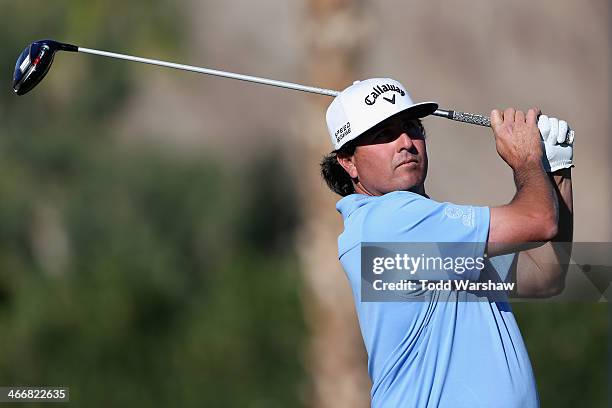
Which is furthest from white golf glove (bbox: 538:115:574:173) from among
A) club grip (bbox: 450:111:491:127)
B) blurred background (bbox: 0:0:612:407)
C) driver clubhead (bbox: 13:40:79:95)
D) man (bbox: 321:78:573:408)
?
blurred background (bbox: 0:0:612:407)

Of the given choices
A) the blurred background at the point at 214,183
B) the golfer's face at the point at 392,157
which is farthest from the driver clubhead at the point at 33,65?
the blurred background at the point at 214,183

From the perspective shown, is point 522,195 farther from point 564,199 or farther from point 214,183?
point 214,183

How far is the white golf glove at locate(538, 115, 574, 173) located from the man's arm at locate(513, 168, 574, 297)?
0.07 meters

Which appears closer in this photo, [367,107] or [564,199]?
[367,107]

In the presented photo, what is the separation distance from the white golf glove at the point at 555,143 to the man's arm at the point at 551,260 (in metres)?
0.07

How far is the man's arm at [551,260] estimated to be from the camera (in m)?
3.85

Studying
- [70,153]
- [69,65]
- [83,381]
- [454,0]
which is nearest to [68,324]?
[83,381]

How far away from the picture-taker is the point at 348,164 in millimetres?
3852

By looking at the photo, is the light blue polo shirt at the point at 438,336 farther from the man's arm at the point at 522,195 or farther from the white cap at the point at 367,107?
the white cap at the point at 367,107

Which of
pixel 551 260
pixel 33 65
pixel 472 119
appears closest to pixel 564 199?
pixel 551 260

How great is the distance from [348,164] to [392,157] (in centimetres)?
24

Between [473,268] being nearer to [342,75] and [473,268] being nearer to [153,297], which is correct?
[342,75]

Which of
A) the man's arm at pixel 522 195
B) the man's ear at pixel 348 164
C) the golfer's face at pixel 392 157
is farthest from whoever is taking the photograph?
the man's ear at pixel 348 164

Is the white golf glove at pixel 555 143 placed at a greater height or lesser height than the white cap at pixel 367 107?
lesser
